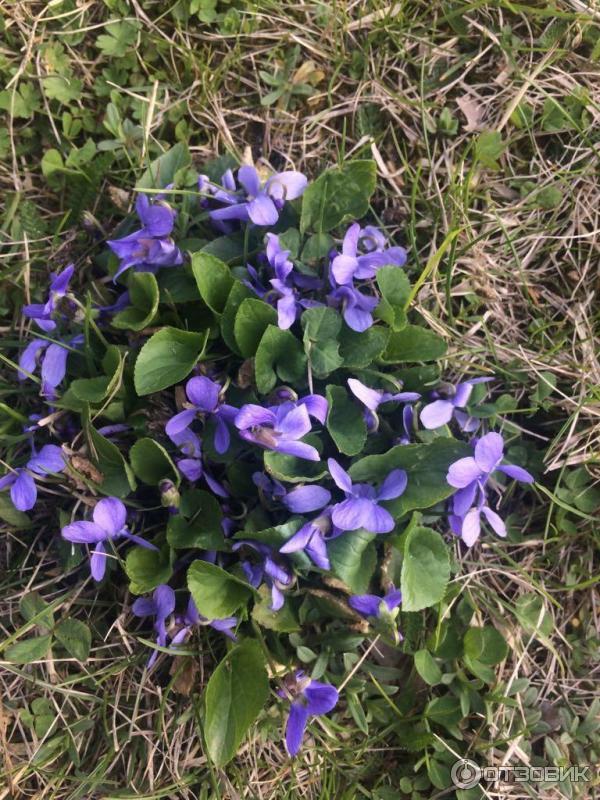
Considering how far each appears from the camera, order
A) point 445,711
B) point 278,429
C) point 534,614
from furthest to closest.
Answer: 1. point 534,614
2. point 445,711
3. point 278,429

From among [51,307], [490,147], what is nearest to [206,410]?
[51,307]

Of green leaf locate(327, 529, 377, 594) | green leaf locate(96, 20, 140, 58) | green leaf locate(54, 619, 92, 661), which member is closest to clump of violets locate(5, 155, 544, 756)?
green leaf locate(327, 529, 377, 594)

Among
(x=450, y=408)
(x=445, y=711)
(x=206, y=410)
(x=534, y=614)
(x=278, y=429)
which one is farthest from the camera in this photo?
(x=534, y=614)

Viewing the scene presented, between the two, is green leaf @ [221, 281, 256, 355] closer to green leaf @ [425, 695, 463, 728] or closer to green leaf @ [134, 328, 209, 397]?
green leaf @ [134, 328, 209, 397]

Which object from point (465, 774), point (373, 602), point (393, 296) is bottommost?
point (465, 774)

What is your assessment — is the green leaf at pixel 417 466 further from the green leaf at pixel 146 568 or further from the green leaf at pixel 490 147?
the green leaf at pixel 490 147

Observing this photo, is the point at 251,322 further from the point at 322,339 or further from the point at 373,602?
the point at 373,602
